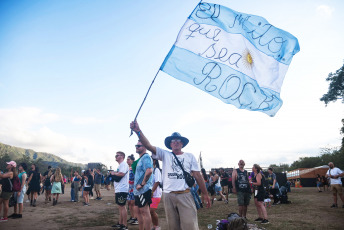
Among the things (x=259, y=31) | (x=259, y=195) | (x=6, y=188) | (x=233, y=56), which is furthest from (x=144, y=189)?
(x=6, y=188)

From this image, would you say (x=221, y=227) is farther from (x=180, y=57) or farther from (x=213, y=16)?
(x=213, y=16)

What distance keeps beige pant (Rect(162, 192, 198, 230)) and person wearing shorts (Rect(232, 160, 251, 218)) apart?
3998mm

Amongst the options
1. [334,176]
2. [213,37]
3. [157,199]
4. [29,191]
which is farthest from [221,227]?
[29,191]

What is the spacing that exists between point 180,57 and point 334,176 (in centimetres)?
988

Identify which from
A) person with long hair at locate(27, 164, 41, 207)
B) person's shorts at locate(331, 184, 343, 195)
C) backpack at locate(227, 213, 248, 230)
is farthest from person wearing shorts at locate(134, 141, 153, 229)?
person's shorts at locate(331, 184, 343, 195)

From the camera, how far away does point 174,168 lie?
3.67 metres

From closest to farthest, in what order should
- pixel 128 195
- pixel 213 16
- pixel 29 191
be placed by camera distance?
pixel 213 16 < pixel 128 195 < pixel 29 191

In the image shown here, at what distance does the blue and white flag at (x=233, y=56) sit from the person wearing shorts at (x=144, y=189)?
6.79 feet

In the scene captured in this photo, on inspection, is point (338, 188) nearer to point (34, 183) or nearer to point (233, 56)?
point (233, 56)

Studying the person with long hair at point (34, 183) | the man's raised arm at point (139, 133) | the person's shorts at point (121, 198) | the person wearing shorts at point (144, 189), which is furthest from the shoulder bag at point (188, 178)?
the person with long hair at point (34, 183)

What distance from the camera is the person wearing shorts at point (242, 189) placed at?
691 cm

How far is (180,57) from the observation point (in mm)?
4488

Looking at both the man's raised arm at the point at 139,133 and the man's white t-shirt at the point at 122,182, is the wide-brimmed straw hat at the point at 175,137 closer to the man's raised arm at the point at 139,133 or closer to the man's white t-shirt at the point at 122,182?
the man's raised arm at the point at 139,133

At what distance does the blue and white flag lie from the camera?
4539mm
